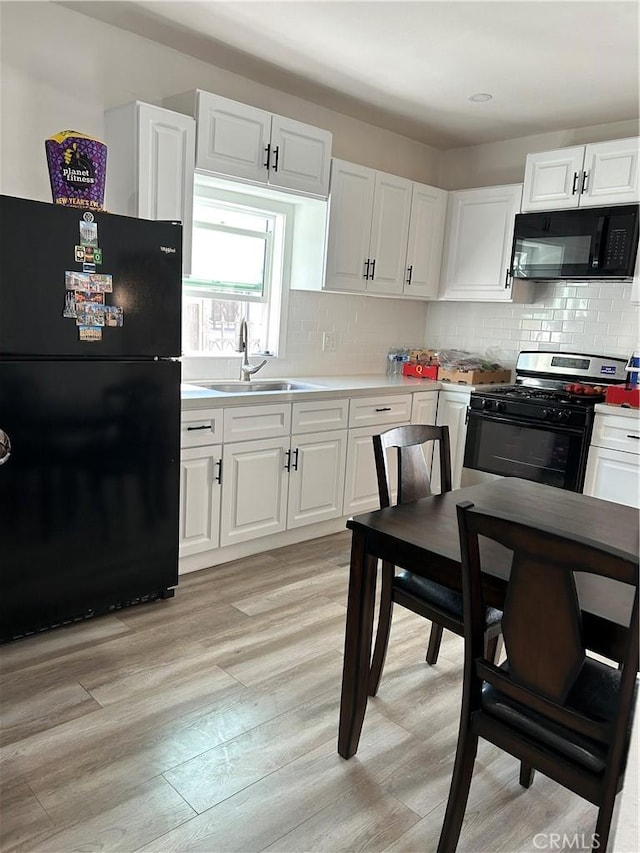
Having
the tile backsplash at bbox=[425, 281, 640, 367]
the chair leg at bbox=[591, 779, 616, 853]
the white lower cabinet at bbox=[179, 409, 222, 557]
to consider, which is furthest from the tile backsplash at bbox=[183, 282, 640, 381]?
the chair leg at bbox=[591, 779, 616, 853]

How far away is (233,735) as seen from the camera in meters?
1.95

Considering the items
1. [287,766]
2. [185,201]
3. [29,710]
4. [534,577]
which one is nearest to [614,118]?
[185,201]

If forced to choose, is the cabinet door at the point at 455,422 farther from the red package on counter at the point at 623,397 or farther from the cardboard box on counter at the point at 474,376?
the red package on counter at the point at 623,397

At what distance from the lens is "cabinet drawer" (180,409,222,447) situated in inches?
114

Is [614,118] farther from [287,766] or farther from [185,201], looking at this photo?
[287,766]

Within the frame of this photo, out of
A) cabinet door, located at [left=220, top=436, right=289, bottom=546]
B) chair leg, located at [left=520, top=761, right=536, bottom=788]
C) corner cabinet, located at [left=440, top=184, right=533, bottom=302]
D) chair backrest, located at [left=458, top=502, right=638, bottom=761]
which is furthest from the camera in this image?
corner cabinet, located at [left=440, top=184, right=533, bottom=302]

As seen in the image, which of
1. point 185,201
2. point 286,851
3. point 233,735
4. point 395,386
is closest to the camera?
point 286,851

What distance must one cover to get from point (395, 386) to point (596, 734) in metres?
2.77

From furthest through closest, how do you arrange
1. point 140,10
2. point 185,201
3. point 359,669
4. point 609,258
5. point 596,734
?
point 609,258 < point 185,201 < point 140,10 < point 359,669 < point 596,734

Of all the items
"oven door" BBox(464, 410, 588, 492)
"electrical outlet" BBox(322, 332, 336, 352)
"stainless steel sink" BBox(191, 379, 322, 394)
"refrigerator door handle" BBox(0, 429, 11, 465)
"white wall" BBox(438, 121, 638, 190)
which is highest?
"white wall" BBox(438, 121, 638, 190)

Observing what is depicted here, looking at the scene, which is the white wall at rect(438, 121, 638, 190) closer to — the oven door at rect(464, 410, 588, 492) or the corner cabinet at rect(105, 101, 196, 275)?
the oven door at rect(464, 410, 588, 492)

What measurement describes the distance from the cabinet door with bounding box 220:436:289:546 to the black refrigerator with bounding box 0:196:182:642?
17.2 inches

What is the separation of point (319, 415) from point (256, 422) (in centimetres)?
45

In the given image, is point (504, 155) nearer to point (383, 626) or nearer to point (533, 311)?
point (533, 311)
